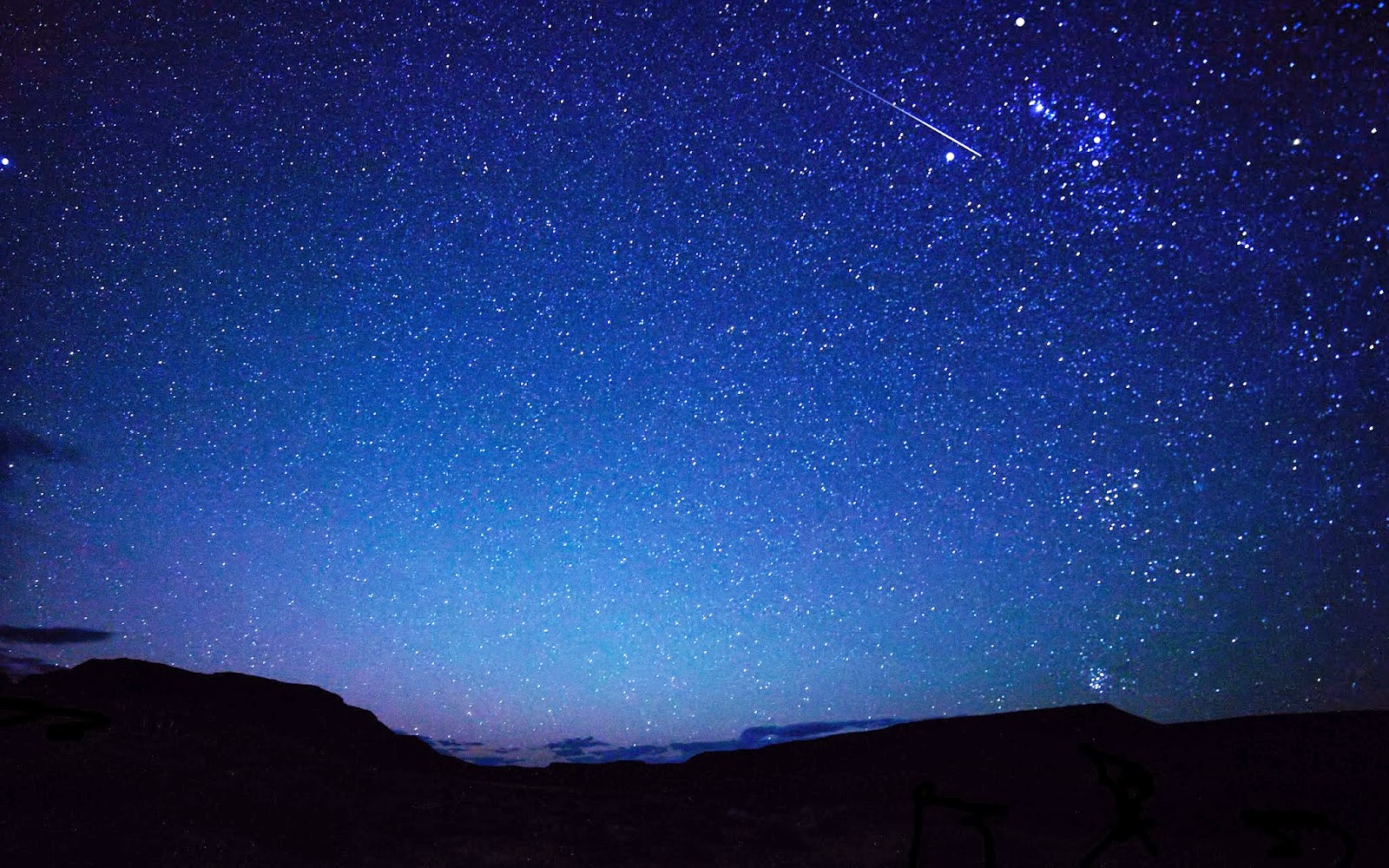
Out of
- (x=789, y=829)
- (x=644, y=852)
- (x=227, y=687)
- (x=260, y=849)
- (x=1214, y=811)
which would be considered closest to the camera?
(x=260, y=849)

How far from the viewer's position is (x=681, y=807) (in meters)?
24.9

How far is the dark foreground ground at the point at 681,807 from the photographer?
15.2 meters

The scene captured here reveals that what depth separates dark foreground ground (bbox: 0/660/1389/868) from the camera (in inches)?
599

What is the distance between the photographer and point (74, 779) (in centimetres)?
1906

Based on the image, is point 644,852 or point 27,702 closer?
point 27,702

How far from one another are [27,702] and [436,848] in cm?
1204

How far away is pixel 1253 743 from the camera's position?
3834 cm

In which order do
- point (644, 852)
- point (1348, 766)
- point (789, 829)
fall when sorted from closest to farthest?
point (644, 852) < point (789, 829) < point (1348, 766)

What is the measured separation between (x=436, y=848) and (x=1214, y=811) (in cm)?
2429

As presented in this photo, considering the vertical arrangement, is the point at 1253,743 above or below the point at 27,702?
below

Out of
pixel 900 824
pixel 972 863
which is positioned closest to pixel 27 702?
pixel 972 863

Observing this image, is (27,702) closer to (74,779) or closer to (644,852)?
(644,852)

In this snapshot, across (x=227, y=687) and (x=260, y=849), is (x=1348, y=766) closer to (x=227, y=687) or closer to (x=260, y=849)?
(x=260, y=849)

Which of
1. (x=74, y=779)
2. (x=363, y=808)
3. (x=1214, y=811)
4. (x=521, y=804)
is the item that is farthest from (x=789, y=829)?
(x=74, y=779)
